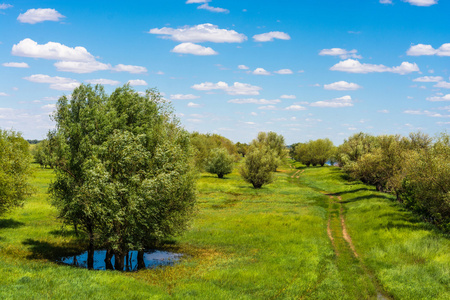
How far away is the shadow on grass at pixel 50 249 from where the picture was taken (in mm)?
28462

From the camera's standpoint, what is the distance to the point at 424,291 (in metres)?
20.7

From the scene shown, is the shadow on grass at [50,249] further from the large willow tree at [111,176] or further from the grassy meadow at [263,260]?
the large willow tree at [111,176]

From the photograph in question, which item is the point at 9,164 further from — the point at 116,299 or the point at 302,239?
the point at 302,239

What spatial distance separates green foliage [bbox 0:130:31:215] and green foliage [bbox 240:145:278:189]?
51661 millimetres

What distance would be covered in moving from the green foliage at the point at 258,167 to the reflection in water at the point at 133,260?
50568 millimetres

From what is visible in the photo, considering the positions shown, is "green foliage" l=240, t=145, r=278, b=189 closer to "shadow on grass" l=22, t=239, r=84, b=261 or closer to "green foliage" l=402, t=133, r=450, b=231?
"green foliage" l=402, t=133, r=450, b=231

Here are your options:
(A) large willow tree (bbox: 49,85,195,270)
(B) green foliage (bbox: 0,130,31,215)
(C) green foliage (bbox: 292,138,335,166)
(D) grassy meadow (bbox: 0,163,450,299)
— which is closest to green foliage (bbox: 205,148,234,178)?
(D) grassy meadow (bbox: 0,163,450,299)

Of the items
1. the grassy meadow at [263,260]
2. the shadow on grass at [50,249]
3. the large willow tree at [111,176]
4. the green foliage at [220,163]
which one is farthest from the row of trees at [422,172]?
the green foliage at [220,163]

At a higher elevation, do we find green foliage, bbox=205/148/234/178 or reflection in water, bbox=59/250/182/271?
green foliage, bbox=205/148/234/178

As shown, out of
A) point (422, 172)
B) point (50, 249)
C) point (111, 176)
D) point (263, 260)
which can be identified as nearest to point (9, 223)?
point (50, 249)

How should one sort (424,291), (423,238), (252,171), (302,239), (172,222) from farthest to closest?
(252,171) → (302,239) → (423,238) → (172,222) → (424,291)

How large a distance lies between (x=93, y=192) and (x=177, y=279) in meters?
8.55

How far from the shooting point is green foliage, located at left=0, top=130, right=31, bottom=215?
3181cm

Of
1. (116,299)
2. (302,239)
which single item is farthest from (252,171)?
(116,299)
